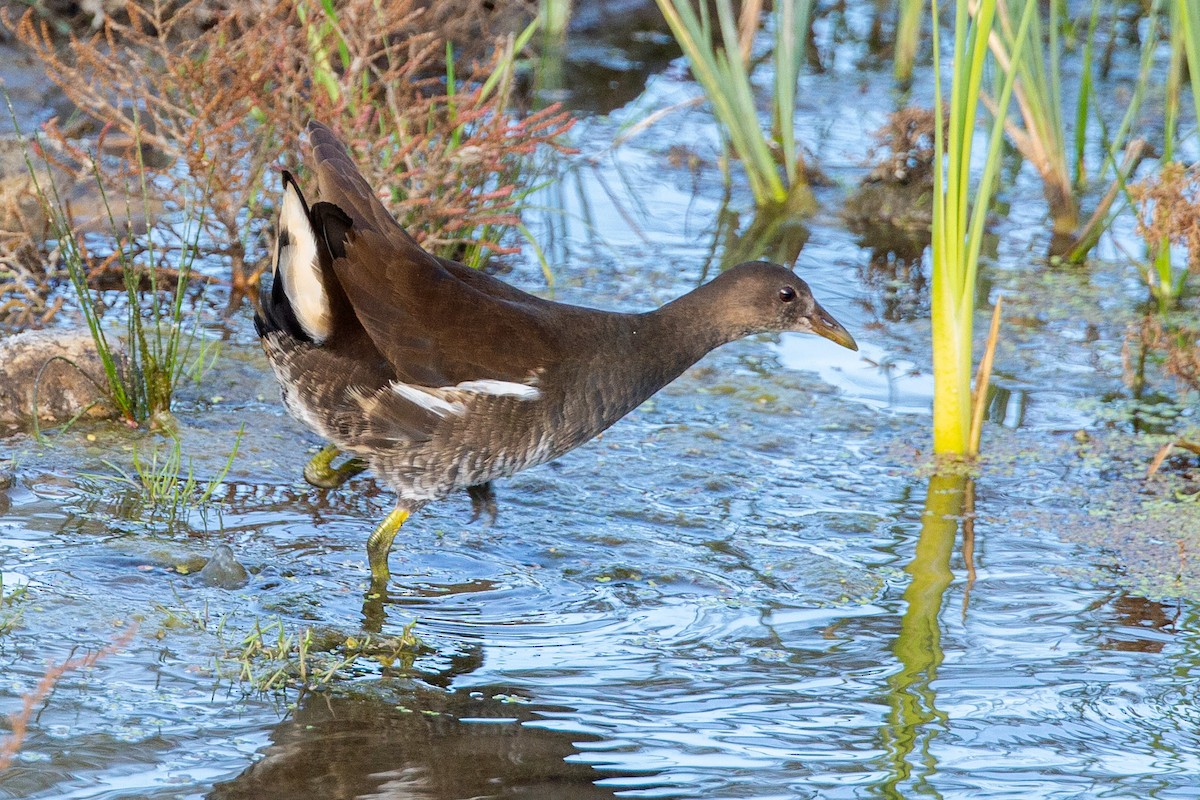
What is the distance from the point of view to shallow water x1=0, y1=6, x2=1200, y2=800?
2.96 meters

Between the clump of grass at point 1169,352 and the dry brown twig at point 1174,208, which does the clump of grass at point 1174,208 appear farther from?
the clump of grass at point 1169,352

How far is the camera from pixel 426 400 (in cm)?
378

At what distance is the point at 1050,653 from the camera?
3555mm

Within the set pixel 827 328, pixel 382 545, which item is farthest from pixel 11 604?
pixel 827 328

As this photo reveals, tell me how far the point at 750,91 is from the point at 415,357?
139 inches

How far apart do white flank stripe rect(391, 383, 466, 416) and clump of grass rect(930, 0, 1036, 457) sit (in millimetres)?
1542

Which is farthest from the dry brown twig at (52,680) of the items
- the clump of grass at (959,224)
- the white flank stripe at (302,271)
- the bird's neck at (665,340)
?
the clump of grass at (959,224)

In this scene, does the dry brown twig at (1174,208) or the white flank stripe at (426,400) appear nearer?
the white flank stripe at (426,400)

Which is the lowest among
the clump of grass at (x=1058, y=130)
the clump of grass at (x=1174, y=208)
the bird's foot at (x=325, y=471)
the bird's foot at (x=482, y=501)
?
the bird's foot at (x=482, y=501)

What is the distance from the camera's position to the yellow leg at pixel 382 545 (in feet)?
12.4

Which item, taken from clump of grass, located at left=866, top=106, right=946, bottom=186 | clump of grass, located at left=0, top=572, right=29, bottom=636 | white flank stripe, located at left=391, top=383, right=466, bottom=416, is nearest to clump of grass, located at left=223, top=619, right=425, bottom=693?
clump of grass, located at left=0, top=572, right=29, bottom=636

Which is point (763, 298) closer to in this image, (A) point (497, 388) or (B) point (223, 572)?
(A) point (497, 388)

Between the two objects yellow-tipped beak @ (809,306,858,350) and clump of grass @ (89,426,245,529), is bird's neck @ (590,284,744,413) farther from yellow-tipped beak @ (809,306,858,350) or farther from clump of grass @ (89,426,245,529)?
clump of grass @ (89,426,245,529)

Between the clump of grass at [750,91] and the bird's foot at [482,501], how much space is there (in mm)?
2508
